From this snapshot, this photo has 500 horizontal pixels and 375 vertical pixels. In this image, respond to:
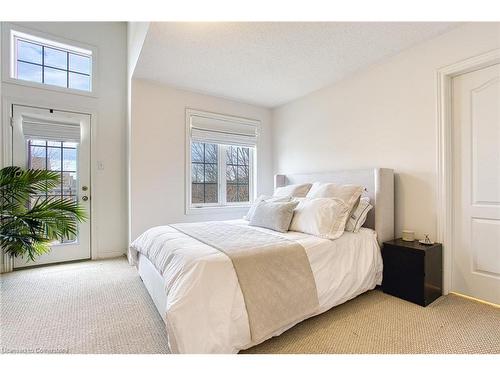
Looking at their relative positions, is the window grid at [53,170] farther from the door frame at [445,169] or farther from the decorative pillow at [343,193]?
the door frame at [445,169]

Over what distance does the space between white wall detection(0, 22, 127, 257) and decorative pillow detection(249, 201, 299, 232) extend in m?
2.27

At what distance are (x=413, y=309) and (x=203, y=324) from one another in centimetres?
176

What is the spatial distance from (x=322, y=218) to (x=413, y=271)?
34.9 inches

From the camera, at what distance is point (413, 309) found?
79.0 inches

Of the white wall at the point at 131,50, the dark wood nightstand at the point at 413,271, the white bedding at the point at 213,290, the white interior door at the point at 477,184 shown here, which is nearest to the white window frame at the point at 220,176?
the white wall at the point at 131,50

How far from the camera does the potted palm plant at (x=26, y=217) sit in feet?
7.55

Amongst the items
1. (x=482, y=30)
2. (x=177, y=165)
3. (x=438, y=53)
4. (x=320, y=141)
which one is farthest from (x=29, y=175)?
(x=482, y=30)

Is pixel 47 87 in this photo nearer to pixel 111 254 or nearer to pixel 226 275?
pixel 111 254

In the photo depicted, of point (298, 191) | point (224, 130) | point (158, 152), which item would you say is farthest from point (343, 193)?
point (158, 152)

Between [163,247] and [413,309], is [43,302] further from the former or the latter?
[413,309]

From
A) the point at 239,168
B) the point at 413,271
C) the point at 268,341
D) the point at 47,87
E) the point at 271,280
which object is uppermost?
the point at 47,87

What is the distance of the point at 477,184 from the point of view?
214 centimetres

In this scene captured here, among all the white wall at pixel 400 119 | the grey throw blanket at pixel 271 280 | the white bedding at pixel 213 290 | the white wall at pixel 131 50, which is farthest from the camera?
the white wall at pixel 131 50

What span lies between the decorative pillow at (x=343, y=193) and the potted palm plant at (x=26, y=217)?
2.58m
